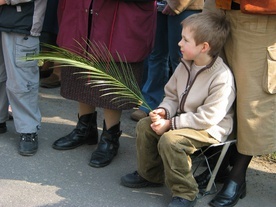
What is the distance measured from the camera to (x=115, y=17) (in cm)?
344

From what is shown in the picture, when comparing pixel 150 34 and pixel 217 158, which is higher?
pixel 150 34

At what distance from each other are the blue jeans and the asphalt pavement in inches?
24.0

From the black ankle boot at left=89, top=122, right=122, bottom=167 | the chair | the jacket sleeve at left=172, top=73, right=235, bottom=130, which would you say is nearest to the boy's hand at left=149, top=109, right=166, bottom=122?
the jacket sleeve at left=172, top=73, right=235, bottom=130

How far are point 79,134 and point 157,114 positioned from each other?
0.91 m

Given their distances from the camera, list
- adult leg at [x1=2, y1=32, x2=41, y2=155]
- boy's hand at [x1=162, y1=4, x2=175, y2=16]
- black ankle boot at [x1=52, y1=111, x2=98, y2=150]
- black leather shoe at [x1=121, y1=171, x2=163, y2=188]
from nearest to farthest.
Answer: black leather shoe at [x1=121, y1=171, x2=163, y2=188]
adult leg at [x1=2, y1=32, x2=41, y2=155]
black ankle boot at [x1=52, y1=111, x2=98, y2=150]
boy's hand at [x1=162, y1=4, x2=175, y2=16]

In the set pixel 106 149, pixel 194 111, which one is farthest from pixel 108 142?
pixel 194 111

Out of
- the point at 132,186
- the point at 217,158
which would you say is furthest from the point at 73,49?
the point at 217,158

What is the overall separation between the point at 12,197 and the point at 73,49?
1058mm

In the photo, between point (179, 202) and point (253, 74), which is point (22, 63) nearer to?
point (179, 202)

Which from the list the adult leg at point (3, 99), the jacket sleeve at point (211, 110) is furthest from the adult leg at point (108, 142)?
the adult leg at point (3, 99)

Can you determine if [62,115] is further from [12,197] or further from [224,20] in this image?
[224,20]

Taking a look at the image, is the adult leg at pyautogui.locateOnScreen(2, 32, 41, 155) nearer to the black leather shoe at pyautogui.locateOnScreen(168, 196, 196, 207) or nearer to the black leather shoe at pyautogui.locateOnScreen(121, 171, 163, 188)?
the black leather shoe at pyautogui.locateOnScreen(121, 171, 163, 188)

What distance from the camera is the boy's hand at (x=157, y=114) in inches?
125

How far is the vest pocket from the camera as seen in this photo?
3.03 metres
